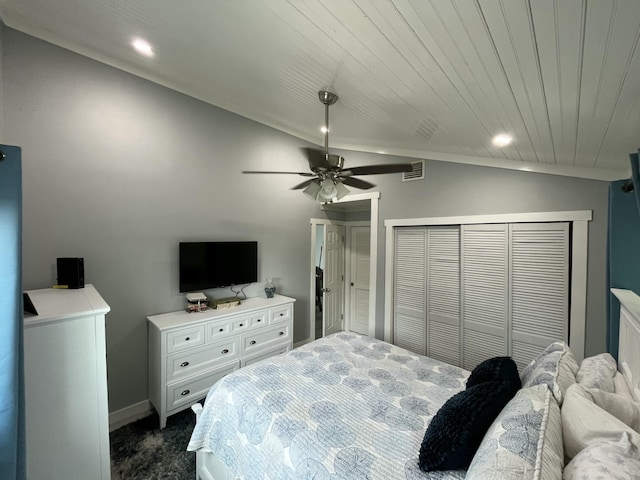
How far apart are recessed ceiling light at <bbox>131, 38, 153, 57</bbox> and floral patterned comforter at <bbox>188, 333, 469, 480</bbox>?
8.17 ft

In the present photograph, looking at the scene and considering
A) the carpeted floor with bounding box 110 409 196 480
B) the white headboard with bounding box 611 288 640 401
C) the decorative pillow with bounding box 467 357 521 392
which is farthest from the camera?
the carpeted floor with bounding box 110 409 196 480

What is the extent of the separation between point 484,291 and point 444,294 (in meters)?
0.43

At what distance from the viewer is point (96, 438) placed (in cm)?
137

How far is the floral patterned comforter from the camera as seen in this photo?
1.16 meters

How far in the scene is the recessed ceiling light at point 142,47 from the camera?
1.92 metres

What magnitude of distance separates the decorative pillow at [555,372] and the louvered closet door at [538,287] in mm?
1165

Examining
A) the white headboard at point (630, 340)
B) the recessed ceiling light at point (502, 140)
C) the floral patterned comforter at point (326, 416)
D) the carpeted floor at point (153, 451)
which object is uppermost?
the recessed ceiling light at point (502, 140)

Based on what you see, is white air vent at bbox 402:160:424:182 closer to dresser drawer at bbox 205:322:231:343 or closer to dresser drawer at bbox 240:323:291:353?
dresser drawer at bbox 240:323:291:353

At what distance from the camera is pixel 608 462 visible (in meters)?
0.73

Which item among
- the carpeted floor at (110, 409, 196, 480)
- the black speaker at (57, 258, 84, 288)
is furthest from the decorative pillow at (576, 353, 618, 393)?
the black speaker at (57, 258, 84, 288)

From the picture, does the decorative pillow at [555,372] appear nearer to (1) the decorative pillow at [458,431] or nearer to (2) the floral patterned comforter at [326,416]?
(1) the decorative pillow at [458,431]

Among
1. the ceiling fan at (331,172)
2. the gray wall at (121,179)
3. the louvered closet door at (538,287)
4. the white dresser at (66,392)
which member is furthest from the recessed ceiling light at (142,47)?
the louvered closet door at (538,287)

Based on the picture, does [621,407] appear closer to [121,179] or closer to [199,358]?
[199,358]

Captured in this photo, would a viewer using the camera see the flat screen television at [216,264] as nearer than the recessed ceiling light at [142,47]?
No
